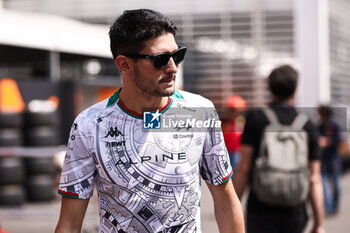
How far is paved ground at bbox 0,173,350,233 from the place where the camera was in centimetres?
738

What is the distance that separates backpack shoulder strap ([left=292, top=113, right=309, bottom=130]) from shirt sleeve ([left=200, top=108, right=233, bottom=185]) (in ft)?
4.68

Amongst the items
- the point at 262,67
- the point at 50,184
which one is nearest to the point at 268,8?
the point at 262,67

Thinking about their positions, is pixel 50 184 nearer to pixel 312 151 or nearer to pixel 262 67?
pixel 312 151

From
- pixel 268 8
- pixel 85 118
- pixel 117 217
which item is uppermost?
pixel 268 8

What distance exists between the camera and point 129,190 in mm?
2180

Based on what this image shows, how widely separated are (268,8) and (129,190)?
1543cm

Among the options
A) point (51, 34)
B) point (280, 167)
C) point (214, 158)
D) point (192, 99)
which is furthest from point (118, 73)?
point (214, 158)

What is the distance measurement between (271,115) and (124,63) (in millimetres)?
1674

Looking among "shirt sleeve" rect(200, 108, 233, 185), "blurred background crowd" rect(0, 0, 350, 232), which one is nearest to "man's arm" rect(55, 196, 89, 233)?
"shirt sleeve" rect(200, 108, 233, 185)

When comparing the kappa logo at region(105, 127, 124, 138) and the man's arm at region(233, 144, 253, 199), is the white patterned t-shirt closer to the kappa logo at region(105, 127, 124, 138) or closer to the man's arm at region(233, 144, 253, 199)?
the kappa logo at region(105, 127, 124, 138)

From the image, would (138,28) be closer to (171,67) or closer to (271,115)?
(171,67)

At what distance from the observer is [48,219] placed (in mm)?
8367

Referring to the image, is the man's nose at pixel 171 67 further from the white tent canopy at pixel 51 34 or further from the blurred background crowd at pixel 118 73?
the white tent canopy at pixel 51 34

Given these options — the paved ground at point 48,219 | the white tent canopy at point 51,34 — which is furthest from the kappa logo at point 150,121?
the white tent canopy at point 51,34
